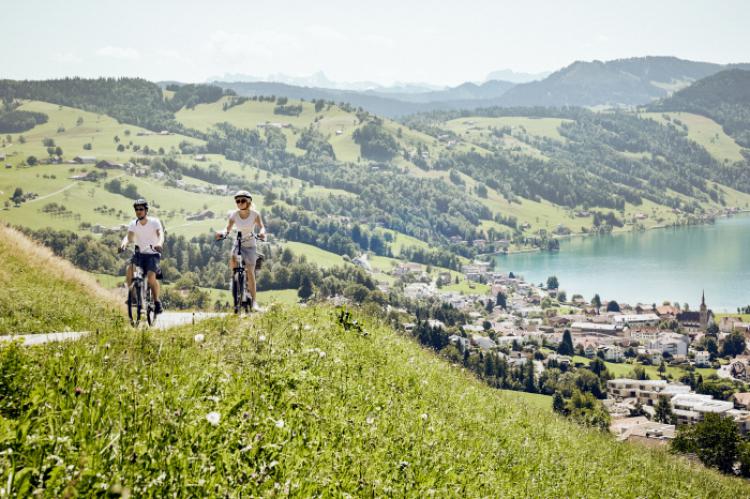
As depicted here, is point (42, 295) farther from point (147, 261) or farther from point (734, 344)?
point (734, 344)

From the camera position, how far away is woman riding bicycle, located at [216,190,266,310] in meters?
14.5

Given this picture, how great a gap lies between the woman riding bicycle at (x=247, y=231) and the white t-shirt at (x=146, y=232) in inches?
54.5

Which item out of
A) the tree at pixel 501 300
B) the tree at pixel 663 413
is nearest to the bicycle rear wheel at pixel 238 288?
the tree at pixel 663 413

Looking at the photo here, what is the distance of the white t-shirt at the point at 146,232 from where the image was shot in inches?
568

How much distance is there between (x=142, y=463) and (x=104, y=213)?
19422cm

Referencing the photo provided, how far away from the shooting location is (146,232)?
1445 centimetres

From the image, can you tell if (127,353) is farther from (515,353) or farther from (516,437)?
(515,353)

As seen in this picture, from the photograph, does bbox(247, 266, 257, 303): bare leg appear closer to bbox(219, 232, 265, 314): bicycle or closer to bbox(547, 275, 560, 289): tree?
bbox(219, 232, 265, 314): bicycle

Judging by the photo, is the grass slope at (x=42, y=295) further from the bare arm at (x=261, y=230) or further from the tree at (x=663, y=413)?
the tree at (x=663, y=413)

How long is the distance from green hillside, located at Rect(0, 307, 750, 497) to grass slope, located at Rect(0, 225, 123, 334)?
3.60 meters

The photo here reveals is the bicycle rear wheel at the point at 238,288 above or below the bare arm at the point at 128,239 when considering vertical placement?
below

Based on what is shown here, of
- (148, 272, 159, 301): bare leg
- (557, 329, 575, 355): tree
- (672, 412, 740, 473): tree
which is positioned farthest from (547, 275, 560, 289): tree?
(148, 272, 159, 301): bare leg

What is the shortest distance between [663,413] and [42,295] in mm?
67593

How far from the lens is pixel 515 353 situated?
110 m
